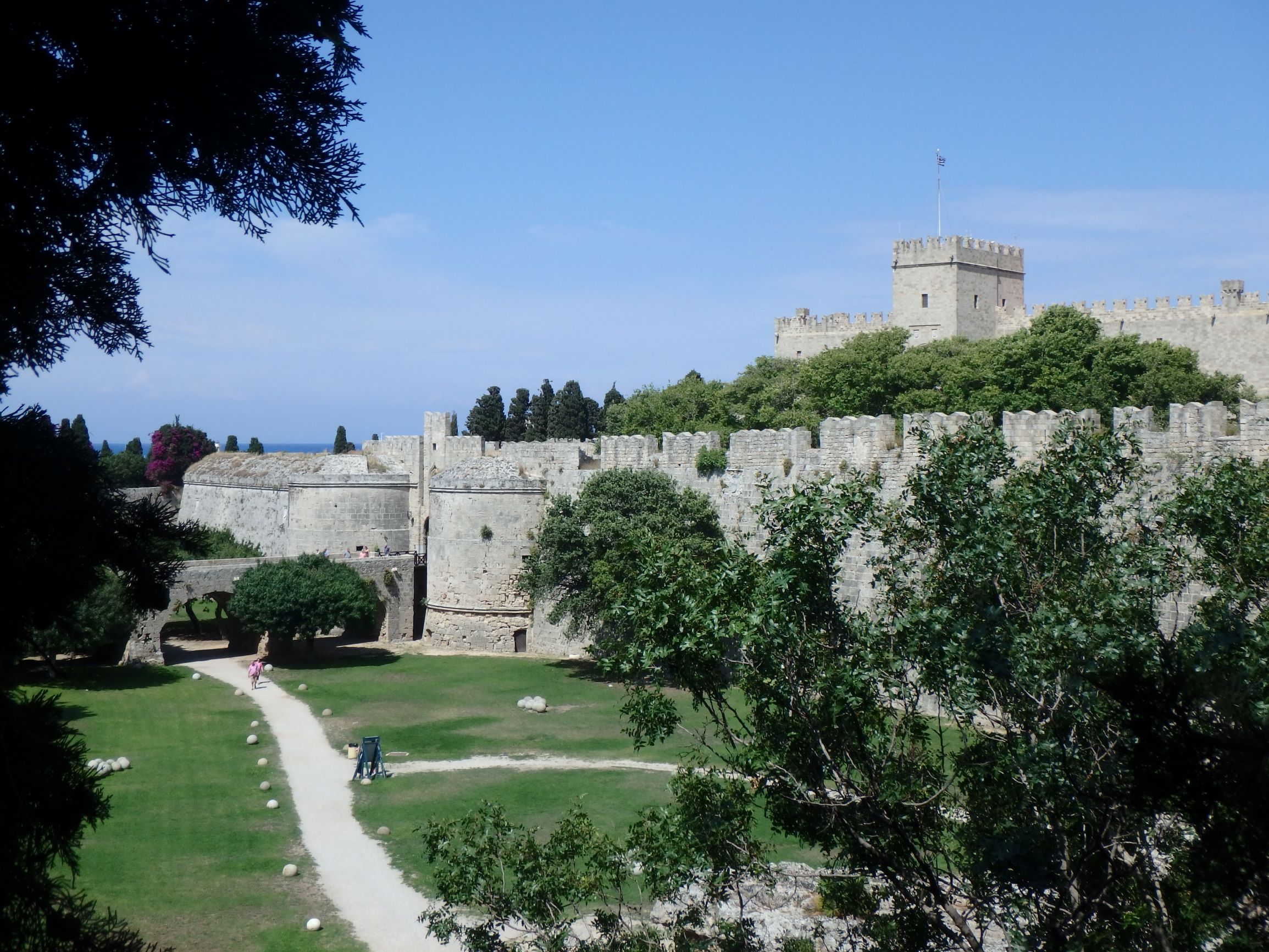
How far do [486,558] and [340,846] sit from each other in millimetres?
15847

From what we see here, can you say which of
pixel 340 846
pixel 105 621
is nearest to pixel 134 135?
pixel 340 846

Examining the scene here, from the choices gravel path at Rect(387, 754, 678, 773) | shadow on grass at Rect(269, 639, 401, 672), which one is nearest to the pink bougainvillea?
shadow on grass at Rect(269, 639, 401, 672)

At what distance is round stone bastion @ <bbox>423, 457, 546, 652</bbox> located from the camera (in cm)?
3122

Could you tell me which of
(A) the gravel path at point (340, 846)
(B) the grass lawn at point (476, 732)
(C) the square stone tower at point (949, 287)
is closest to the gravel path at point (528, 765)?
(B) the grass lawn at point (476, 732)

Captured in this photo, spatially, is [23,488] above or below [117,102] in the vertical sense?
below

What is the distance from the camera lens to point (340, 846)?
51.6 ft

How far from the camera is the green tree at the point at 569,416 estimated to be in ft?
177

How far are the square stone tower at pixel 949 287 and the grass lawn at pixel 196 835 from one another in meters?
39.8

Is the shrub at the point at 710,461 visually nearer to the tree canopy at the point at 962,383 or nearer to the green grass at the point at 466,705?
the tree canopy at the point at 962,383

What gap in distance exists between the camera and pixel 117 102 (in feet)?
17.7

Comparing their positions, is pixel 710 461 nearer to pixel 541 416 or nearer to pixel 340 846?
pixel 340 846

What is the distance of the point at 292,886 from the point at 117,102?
37.2 ft

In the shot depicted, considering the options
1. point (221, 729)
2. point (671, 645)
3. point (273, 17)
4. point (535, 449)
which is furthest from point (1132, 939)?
point (535, 449)

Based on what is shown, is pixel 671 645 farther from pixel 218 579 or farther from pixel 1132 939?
pixel 218 579
